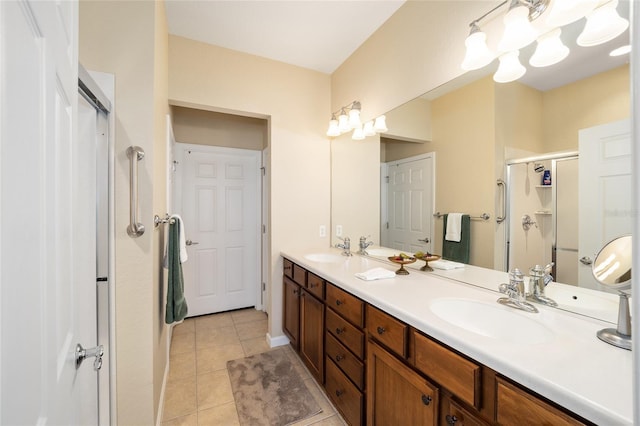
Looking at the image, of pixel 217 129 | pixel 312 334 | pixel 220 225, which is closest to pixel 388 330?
pixel 312 334

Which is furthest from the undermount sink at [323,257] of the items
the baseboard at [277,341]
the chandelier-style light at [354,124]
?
the chandelier-style light at [354,124]

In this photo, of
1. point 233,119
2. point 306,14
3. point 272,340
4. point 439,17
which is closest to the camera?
point 439,17

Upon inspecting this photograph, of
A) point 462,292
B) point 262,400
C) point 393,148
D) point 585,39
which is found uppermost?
point 585,39

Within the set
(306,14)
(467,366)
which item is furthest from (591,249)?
(306,14)

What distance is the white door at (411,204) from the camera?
68.6 inches

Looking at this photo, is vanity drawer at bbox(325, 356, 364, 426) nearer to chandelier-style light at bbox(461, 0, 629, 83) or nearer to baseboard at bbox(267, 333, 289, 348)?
baseboard at bbox(267, 333, 289, 348)

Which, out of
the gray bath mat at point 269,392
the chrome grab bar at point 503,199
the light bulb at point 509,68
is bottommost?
the gray bath mat at point 269,392

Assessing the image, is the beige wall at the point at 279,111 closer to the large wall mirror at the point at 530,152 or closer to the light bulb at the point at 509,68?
the large wall mirror at the point at 530,152

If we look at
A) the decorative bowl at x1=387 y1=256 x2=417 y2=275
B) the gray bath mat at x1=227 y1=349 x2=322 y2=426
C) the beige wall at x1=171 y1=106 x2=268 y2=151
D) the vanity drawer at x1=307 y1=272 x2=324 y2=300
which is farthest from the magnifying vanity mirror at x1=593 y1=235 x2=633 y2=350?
the beige wall at x1=171 y1=106 x2=268 y2=151

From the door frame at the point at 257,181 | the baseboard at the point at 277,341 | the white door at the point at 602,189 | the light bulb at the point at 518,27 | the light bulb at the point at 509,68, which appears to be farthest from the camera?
the door frame at the point at 257,181

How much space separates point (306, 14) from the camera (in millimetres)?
1928

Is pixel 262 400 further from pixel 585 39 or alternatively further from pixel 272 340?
pixel 585 39

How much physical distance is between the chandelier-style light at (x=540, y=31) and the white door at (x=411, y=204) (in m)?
0.57

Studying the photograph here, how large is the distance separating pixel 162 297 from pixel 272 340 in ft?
3.56
